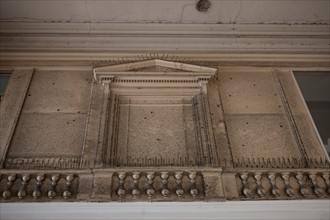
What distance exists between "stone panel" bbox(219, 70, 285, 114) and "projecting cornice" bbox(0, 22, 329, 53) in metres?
0.61

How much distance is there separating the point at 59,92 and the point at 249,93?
111 inches

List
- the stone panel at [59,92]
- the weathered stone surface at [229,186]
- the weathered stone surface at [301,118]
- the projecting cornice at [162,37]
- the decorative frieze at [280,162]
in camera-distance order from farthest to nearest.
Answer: the projecting cornice at [162,37] < the stone panel at [59,92] < the weathered stone surface at [301,118] < the decorative frieze at [280,162] < the weathered stone surface at [229,186]

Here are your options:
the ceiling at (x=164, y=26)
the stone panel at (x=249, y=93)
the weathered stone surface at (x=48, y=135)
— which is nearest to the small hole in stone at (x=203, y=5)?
the ceiling at (x=164, y=26)

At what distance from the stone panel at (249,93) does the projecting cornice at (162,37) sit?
61 centimetres

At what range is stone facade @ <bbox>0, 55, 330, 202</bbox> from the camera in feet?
12.3

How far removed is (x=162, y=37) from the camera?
575cm

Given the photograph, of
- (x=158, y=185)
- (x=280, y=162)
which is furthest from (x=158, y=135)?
(x=280, y=162)

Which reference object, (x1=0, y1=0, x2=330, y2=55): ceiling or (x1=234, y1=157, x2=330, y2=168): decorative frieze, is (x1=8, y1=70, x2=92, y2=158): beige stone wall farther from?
(x1=234, y1=157, x2=330, y2=168): decorative frieze

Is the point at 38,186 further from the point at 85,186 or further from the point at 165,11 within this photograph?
the point at 165,11

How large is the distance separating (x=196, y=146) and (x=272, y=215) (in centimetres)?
122

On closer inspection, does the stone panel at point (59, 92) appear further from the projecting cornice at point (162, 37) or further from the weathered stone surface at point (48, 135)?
the projecting cornice at point (162, 37)

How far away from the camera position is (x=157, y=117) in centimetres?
470

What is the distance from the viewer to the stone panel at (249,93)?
4855 millimetres

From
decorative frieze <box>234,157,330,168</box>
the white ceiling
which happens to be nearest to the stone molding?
decorative frieze <box>234,157,330,168</box>
